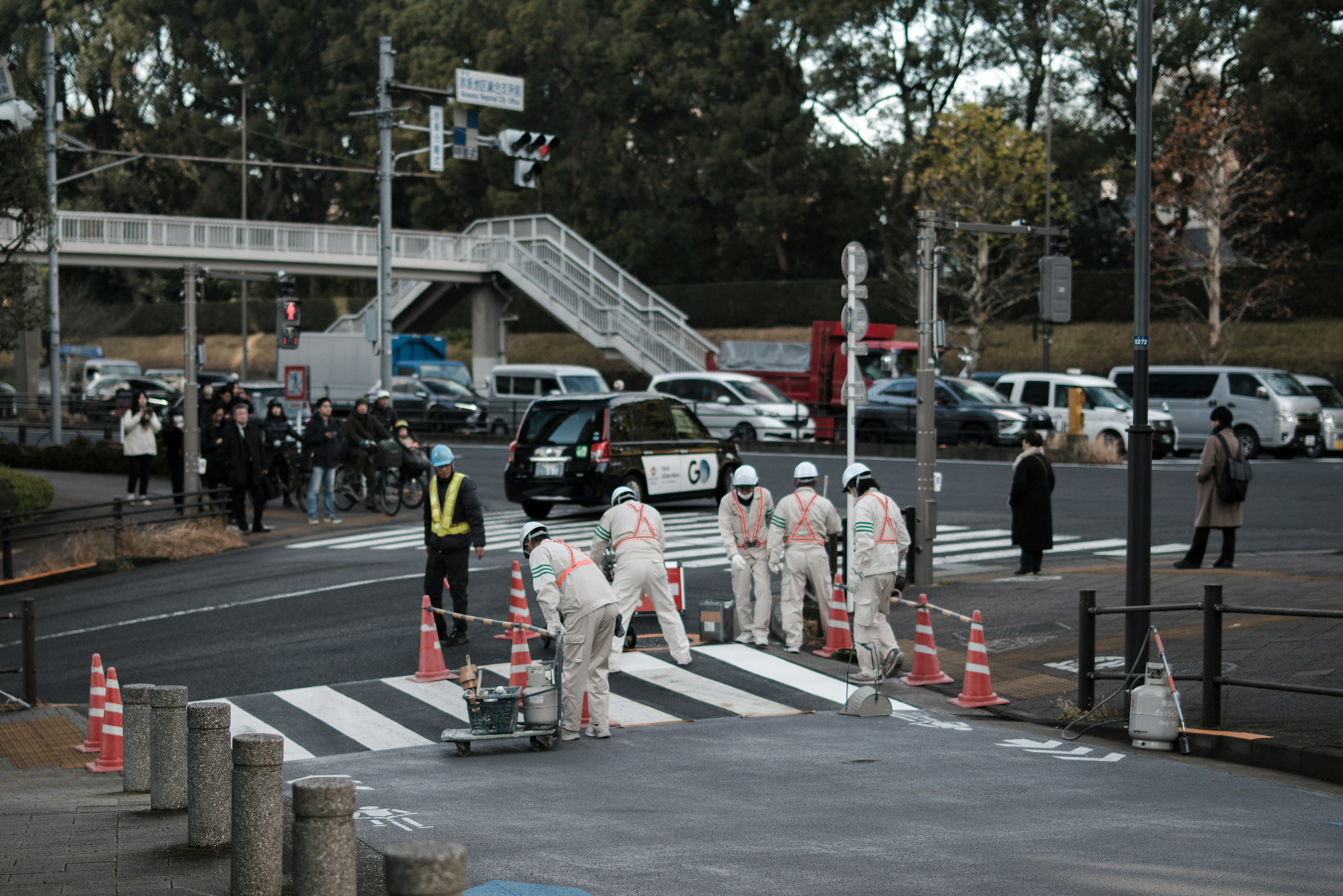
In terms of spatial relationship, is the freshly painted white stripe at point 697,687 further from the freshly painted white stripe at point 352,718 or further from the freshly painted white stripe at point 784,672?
the freshly painted white stripe at point 352,718

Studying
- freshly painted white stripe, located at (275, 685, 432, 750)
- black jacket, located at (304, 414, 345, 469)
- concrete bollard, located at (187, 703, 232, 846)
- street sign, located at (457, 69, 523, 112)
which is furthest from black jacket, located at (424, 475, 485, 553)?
street sign, located at (457, 69, 523, 112)

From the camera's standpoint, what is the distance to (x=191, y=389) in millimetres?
20609

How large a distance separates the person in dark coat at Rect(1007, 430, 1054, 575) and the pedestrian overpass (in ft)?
97.3

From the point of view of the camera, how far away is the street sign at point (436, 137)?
26.5 m

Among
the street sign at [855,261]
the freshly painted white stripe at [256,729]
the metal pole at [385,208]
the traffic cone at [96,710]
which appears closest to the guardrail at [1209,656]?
the street sign at [855,261]

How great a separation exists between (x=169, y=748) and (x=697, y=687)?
5384 millimetres

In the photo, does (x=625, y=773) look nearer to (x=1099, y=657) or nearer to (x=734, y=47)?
(x=1099, y=657)

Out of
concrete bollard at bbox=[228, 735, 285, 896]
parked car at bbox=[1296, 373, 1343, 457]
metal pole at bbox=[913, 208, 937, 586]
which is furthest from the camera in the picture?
parked car at bbox=[1296, 373, 1343, 457]

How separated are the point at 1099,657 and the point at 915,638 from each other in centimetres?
161

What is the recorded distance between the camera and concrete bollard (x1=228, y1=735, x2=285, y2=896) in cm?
569

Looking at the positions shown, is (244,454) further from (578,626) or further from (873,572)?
(578,626)

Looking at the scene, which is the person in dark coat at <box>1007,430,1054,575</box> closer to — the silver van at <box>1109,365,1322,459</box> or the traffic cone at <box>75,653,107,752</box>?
the traffic cone at <box>75,653,107,752</box>

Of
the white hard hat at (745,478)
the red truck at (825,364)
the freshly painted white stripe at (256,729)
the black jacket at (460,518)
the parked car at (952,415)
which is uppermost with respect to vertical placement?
the red truck at (825,364)

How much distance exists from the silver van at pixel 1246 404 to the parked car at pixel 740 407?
7.78m
